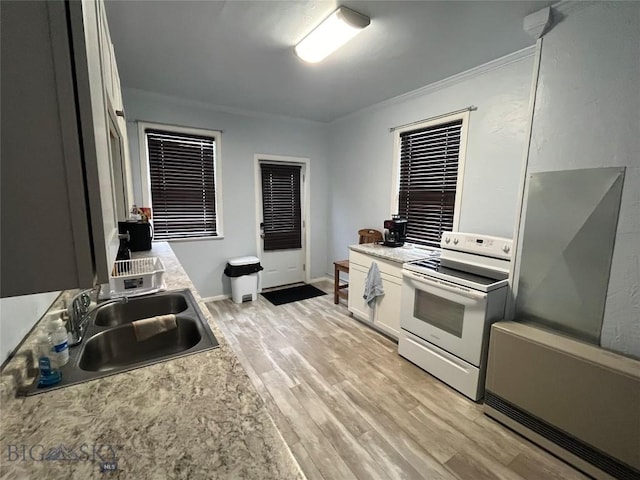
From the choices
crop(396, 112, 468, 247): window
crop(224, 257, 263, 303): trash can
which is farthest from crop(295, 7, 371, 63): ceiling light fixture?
crop(224, 257, 263, 303): trash can

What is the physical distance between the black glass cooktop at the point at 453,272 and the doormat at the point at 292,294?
204 centimetres

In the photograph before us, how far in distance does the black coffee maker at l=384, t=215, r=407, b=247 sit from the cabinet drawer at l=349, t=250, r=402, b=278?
1.27 feet

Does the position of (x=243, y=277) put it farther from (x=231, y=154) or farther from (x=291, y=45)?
(x=291, y=45)

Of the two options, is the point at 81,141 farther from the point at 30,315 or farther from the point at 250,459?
the point at 30,315

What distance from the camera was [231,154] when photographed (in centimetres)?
387

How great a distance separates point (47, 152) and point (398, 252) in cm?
290

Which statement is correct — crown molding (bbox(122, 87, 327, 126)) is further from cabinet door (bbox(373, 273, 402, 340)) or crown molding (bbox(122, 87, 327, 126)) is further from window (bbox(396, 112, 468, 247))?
cabinet door (bbox(373, 273, 402, 340))

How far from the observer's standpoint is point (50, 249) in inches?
20.2

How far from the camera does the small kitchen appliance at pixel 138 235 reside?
2552 millimetres

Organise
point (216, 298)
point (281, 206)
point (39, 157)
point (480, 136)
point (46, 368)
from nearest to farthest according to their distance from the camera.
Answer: point (39, 157) < point (46, 368) < point (480, 136) < point (216, 298) < point (281, 206)

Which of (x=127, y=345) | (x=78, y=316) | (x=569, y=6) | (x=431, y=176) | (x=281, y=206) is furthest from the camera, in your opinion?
(x=281, y=206)

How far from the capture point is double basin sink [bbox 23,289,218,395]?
3.41 ft

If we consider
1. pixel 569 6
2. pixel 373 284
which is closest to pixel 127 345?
pixel 373 284

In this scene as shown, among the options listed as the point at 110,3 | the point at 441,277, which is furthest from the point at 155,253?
the point at 441,277
